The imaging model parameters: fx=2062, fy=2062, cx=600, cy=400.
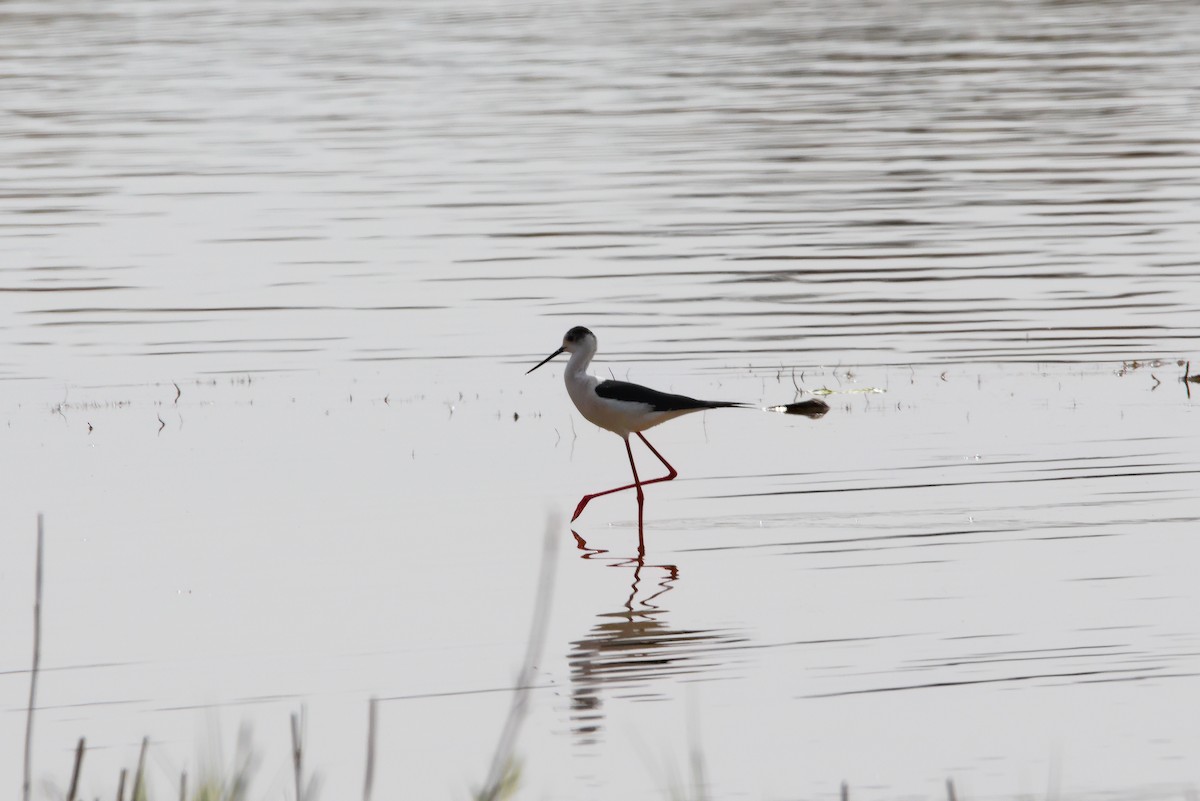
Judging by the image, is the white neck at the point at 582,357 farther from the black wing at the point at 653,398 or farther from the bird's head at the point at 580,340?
the black wing at the point at 653,398

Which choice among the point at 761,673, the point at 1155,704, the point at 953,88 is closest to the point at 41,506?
the point at 761,673

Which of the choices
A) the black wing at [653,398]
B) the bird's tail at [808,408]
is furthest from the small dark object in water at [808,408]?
the black wing at [653,398]

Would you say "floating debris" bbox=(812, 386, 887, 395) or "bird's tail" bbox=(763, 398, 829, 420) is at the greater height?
"floating debris" bbox=(812, 386, 887, 395)

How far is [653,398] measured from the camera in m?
10.6

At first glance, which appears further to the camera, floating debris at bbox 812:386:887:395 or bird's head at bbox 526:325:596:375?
floating debris at bbox 812:386:887:395

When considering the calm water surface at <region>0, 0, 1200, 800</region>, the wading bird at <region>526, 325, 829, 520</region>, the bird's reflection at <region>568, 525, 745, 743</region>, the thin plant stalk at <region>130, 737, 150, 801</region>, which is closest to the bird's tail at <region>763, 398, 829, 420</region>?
the calm water surface at <region>0, 0, 1200, 800</region>

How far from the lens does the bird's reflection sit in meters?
7.34

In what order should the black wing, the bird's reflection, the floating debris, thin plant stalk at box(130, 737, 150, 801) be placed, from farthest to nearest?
the floating debris → the black wing → the bird's reflection → thin plant stalk at box(130, 737, 150, 801)

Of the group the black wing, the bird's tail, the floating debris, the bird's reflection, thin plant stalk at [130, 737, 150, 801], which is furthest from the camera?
the floating debris

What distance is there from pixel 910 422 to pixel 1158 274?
20.3 feet

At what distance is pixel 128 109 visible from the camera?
34719 mm

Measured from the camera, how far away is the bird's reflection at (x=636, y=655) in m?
7.34

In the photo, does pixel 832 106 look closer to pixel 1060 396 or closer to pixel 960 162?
pixel 960 162

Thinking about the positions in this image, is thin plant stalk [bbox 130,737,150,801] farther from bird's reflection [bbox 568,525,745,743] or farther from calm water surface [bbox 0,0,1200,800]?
bird's reflection [bbox 568,525,745,743]
